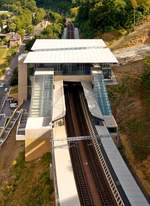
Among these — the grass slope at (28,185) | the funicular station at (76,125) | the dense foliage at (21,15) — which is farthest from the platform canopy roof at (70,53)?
the dense foliage at (21,15)

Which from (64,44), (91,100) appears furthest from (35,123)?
(64,44)

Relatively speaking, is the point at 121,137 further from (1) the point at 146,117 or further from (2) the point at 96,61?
(2) the point at 96,61

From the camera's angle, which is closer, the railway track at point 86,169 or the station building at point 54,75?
the railway track at point 86,169

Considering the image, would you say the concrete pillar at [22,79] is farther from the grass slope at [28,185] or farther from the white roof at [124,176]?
the white roof at [124,176]

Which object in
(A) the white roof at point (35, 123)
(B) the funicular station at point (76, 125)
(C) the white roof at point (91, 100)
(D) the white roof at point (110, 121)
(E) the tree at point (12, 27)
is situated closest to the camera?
(B) the funicular station at point (76, 125)

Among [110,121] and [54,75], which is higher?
[54,75]

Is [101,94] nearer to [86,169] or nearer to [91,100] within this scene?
[91,100]

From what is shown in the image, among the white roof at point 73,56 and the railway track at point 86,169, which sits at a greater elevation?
the white roof at point 73,56

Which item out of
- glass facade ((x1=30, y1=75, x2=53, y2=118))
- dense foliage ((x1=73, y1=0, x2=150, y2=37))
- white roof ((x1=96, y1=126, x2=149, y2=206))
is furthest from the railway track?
dense foliage ((x1=73, y1=0, x2=150, y2=37))
